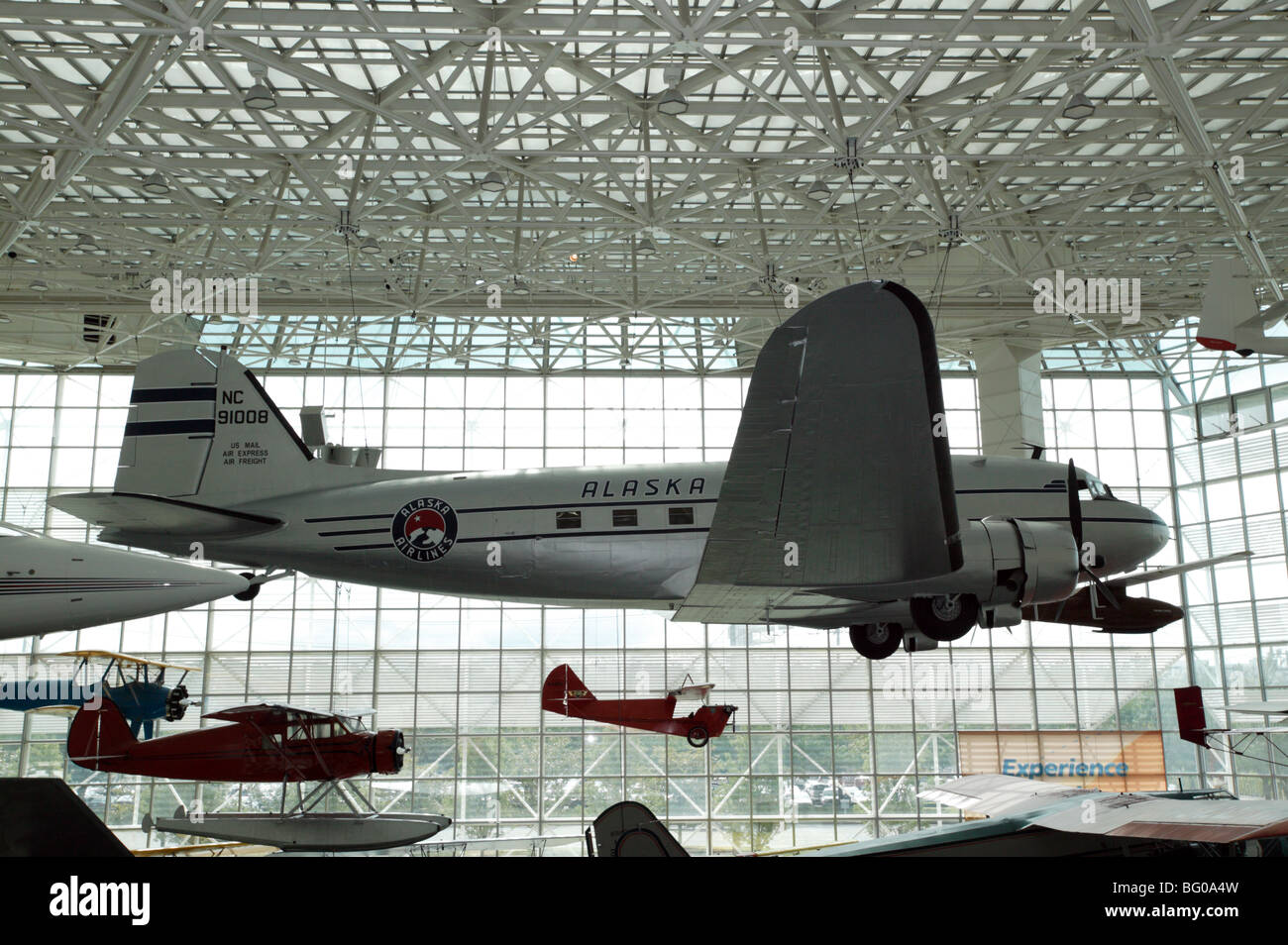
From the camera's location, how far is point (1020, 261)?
26.2 metres

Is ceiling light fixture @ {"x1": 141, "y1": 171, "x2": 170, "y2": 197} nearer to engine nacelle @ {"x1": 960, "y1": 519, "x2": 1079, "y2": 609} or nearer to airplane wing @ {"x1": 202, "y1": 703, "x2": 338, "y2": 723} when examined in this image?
airplane wing @ {"x1": 202, "y1": 703, "x2": 338, "y2": 723}

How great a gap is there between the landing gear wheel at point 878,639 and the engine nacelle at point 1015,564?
2.70m

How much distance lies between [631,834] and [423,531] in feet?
17.9

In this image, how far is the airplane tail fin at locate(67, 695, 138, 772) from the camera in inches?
557

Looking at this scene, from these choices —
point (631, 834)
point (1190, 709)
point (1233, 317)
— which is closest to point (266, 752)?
point (631, 834)

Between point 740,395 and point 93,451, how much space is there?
22.4 meters

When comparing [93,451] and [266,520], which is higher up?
[93,451]

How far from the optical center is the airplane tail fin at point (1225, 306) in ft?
37.7

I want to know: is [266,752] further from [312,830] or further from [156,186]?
[156,186]

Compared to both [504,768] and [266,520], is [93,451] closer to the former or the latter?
[504,768]

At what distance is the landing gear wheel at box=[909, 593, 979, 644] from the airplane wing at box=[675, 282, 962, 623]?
2036 millimetres

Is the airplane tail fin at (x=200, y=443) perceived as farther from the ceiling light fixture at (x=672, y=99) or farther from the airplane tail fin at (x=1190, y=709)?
the airplane tail fin at (x=1190, y=709)

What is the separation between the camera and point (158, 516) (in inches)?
435
